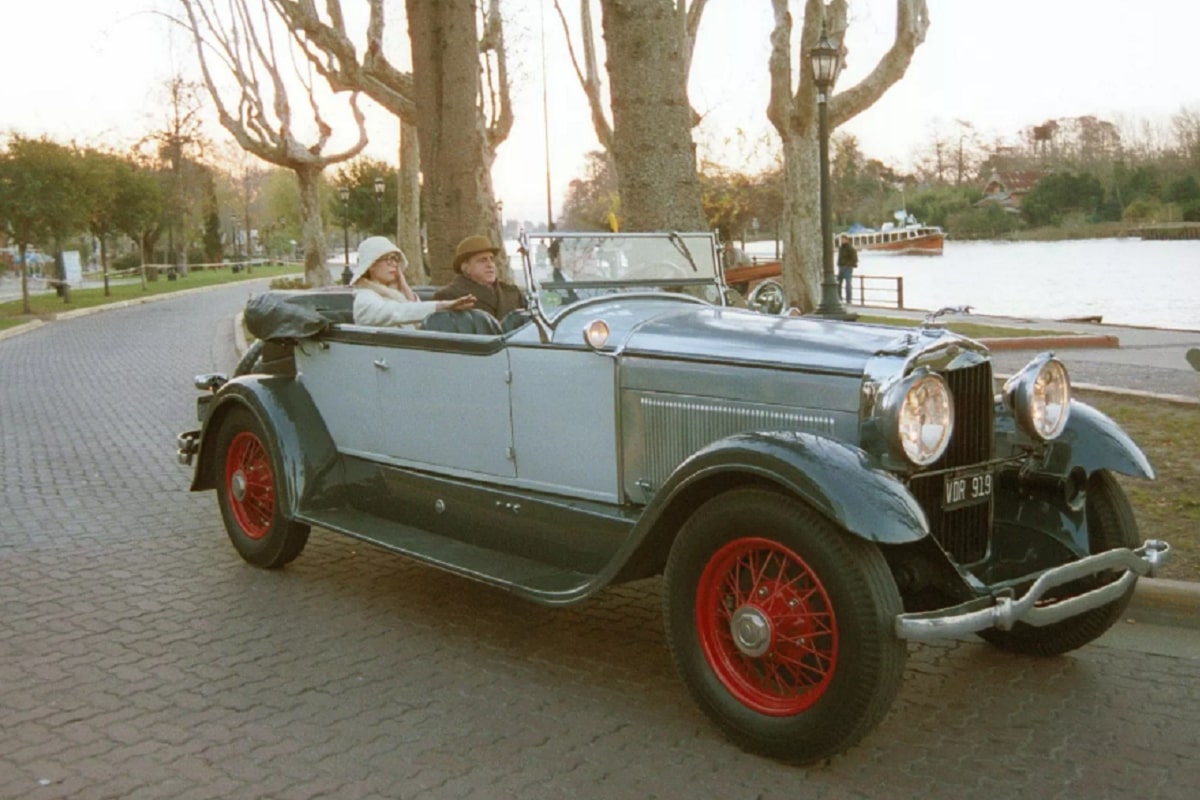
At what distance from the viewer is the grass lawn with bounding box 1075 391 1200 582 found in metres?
5.48

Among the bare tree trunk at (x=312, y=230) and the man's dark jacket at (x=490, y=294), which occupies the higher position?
the bare tree trunk at (x=312, y=230)

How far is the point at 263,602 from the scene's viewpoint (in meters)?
5.44

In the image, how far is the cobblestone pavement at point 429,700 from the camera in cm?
348

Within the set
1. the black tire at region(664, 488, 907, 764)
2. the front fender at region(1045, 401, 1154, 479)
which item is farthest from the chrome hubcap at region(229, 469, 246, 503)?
the front fender at region(1045, 401, 1154, 479)

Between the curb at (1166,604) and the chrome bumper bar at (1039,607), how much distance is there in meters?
1.01

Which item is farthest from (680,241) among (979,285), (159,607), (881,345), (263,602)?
(979,285)

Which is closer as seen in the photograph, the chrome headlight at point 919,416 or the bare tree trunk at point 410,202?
the chrome headlight at point 919,416

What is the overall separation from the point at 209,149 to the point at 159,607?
6060 cm

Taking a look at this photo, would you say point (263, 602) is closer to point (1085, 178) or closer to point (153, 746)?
point (153, 746)

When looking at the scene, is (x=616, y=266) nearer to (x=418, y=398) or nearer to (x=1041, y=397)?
(x=418, y=398)

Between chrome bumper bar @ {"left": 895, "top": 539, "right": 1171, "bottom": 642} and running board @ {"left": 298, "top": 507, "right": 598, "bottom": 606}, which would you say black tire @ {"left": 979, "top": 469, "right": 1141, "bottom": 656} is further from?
running board @ {"left": 298, "top": 507, "right": 598, "bottom": 606}

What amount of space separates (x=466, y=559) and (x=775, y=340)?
166 cm

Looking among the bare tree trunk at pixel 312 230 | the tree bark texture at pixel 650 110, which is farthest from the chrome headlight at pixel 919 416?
the bare tree trunk at pixel 312 230

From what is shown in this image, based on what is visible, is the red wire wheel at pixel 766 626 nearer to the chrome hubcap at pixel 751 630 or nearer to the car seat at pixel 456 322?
the chrome hubcap at pixel 751 630
